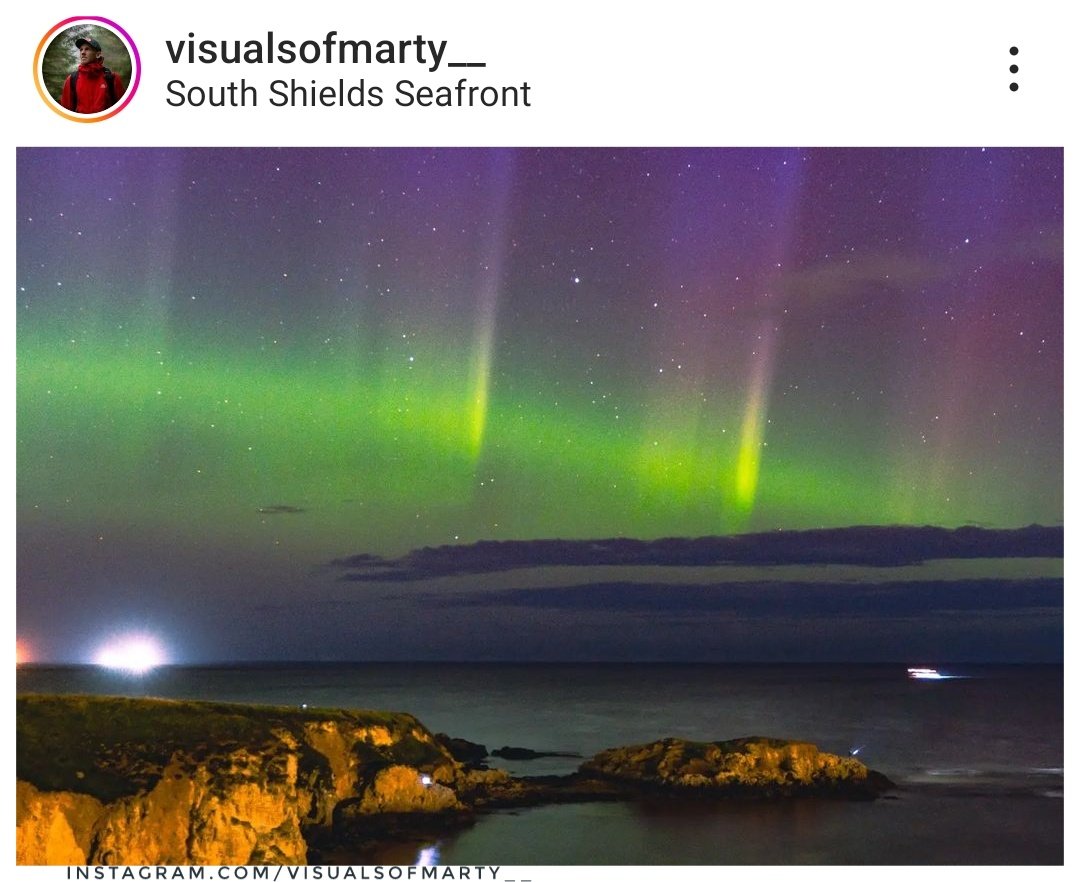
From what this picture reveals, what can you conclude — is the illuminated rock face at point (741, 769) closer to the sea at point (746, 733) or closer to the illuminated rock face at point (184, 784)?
the sea at point (746, 733)

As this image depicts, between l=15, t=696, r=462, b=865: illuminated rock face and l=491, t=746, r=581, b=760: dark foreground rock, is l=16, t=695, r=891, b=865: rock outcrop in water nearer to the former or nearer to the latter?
l=15, t=696, r=462, b=865: illuminated rock face

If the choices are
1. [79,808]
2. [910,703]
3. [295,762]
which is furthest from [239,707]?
[910,703]
